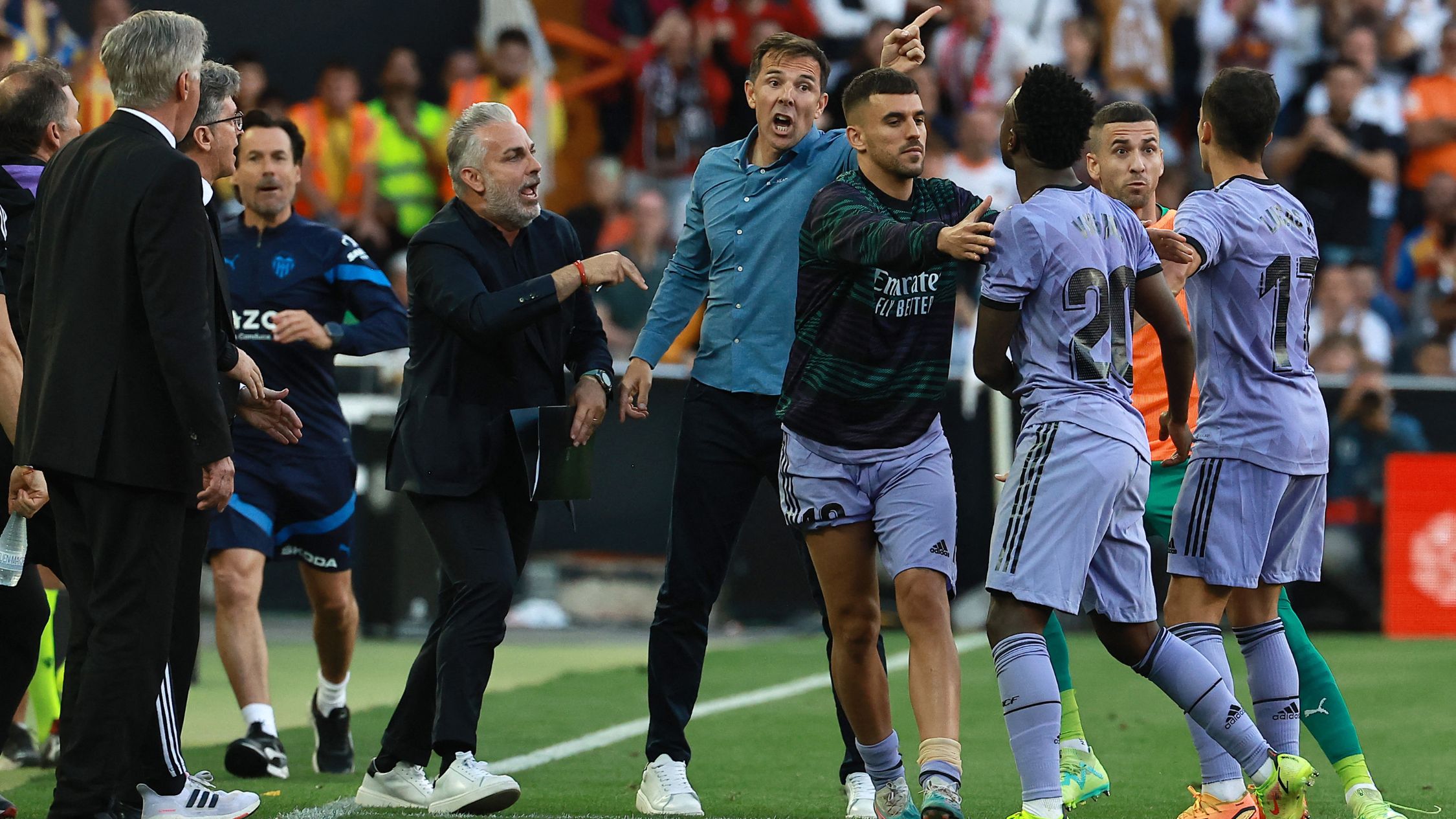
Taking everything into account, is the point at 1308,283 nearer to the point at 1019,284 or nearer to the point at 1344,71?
the point at 1019,284

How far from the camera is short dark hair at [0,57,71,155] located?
561 cm

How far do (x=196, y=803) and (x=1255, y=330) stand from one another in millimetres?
3338

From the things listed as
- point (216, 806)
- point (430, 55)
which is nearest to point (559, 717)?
point (216, 806)

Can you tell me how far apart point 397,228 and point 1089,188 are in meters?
10.6

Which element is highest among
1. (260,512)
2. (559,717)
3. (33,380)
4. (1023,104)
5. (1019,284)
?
(1023,104)

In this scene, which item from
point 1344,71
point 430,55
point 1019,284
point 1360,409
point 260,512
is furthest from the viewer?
point 430,55

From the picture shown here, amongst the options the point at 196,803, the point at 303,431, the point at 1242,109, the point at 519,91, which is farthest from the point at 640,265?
the point at 196,803

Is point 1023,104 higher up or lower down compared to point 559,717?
higher up

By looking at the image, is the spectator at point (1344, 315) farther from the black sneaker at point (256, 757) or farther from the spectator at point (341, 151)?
the black sneaker at point (256, 757)

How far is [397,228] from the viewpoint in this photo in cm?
1480

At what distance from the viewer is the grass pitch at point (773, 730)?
5.96m

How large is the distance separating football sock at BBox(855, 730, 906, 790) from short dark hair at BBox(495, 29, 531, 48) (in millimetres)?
10606

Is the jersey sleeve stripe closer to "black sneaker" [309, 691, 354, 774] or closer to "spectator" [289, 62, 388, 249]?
"black sneaker" [309, 691, 354, 774]

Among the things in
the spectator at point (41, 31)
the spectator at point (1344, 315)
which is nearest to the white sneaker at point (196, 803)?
the spectator at point (1344, 315)
